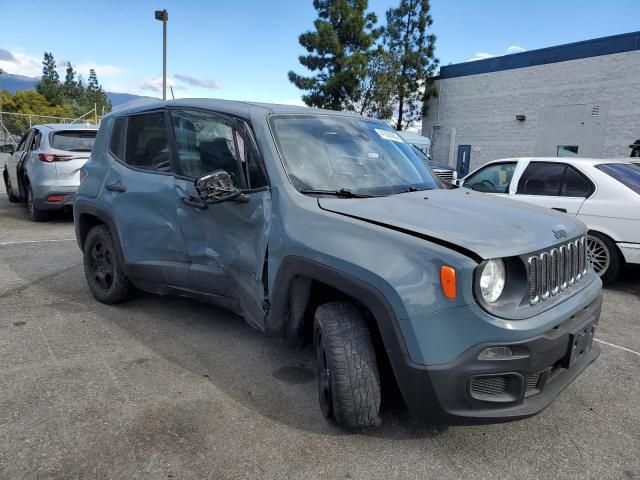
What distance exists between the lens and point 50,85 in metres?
80.1

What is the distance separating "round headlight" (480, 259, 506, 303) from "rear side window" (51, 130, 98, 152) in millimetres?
7915

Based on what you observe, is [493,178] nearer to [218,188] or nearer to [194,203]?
[194,203]

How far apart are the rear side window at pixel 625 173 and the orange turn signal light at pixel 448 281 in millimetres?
4353

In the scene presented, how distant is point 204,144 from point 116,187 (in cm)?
110

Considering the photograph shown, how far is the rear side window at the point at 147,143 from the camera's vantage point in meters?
3.85

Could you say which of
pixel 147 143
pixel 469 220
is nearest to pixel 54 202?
pixel 147 143

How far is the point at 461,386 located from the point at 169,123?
287cm

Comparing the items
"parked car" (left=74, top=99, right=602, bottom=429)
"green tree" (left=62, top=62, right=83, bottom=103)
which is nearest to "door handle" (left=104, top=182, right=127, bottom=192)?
"parked car" (left=74, top=99, right=602, bottom=429)

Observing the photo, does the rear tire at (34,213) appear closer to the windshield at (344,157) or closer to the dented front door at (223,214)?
the dented front door at (223,214)

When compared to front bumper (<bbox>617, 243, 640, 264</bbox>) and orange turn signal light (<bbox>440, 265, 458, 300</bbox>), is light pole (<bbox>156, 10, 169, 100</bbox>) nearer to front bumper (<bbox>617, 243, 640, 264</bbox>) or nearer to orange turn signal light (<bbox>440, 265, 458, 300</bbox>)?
front bumper (<bbox>617, 243, 640, 264</bbox>)

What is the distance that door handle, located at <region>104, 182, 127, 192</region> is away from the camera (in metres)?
4.07

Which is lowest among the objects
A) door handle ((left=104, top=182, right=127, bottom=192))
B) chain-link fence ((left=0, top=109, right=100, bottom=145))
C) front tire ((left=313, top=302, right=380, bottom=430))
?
front tire ((left=313, top=302, right=380, bottom=430))

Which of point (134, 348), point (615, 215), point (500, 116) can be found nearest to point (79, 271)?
point (134, 348)

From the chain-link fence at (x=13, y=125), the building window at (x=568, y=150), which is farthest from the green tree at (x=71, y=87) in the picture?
the building window at (x=568, y=150)
